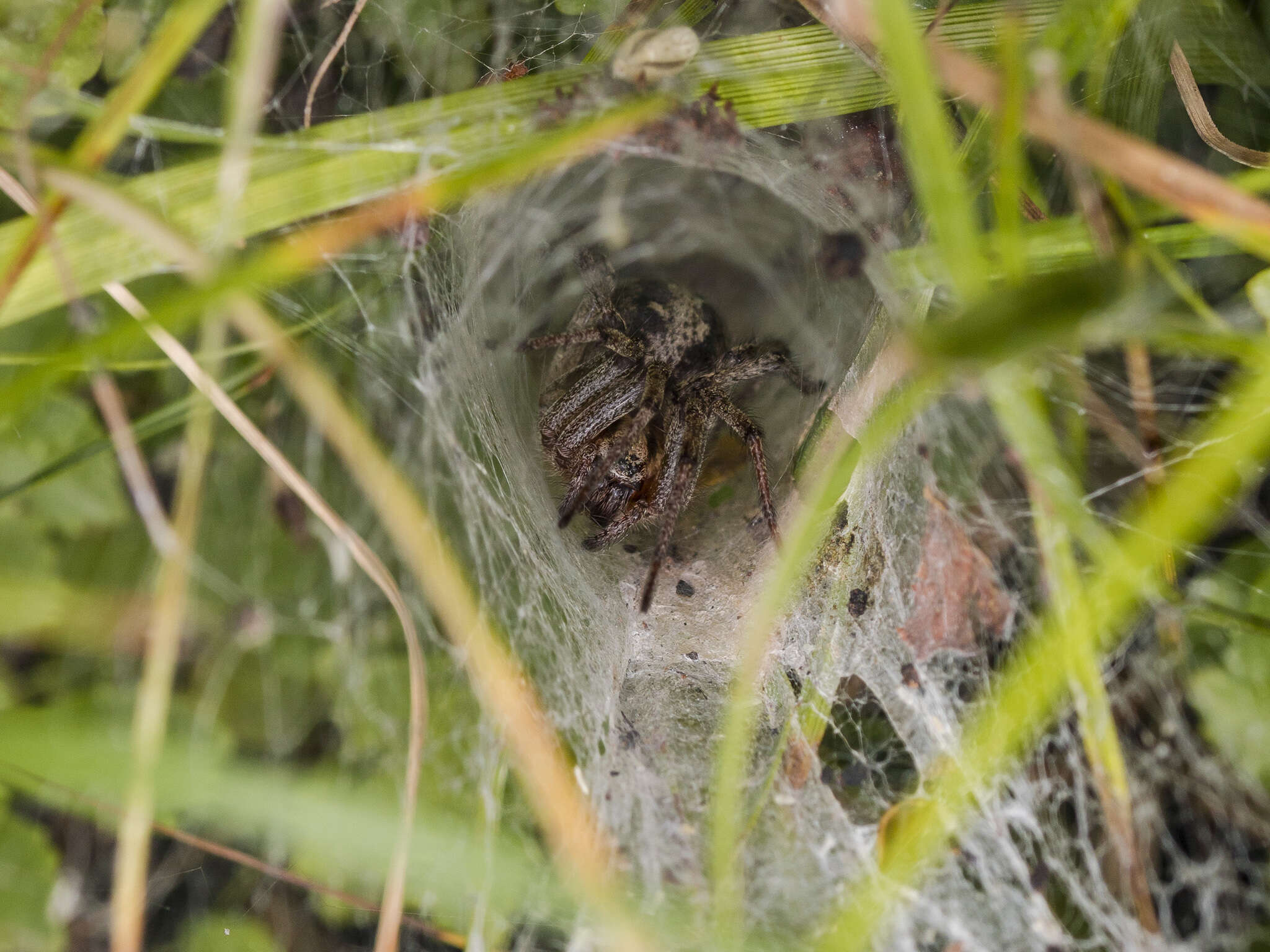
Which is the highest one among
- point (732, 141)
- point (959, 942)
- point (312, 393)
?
point (732, 141)

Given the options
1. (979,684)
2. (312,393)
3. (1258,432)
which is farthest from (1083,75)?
(312,393)

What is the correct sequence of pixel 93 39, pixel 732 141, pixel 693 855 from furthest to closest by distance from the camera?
pixel 693 855 → pixel 732 141 → pixel 93 39

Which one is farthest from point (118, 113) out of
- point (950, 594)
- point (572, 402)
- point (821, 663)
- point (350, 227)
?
point (950, 594)

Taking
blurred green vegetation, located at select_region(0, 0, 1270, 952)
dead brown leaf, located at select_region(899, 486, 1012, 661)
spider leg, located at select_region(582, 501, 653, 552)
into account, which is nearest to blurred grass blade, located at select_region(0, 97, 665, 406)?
blurred green vegetation, located at select_region(0, 0, 1270, 952)

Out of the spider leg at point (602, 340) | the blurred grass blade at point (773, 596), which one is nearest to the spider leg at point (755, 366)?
the spider leg at point (602, 340)

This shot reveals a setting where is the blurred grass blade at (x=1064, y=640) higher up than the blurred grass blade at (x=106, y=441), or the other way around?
the blurred grass blade at (x=106, y=441)

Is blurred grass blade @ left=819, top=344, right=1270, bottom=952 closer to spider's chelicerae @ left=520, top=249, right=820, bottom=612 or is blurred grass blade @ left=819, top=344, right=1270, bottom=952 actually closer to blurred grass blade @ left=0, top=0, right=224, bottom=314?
spider's chelicerae @ left=520, top=249, right=820, bottom=612

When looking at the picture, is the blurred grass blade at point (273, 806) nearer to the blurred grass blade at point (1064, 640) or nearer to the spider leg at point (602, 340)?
the blurred grass blade at point (1064, 640)

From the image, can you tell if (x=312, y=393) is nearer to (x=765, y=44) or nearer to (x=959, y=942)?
(x=765, y=44)
